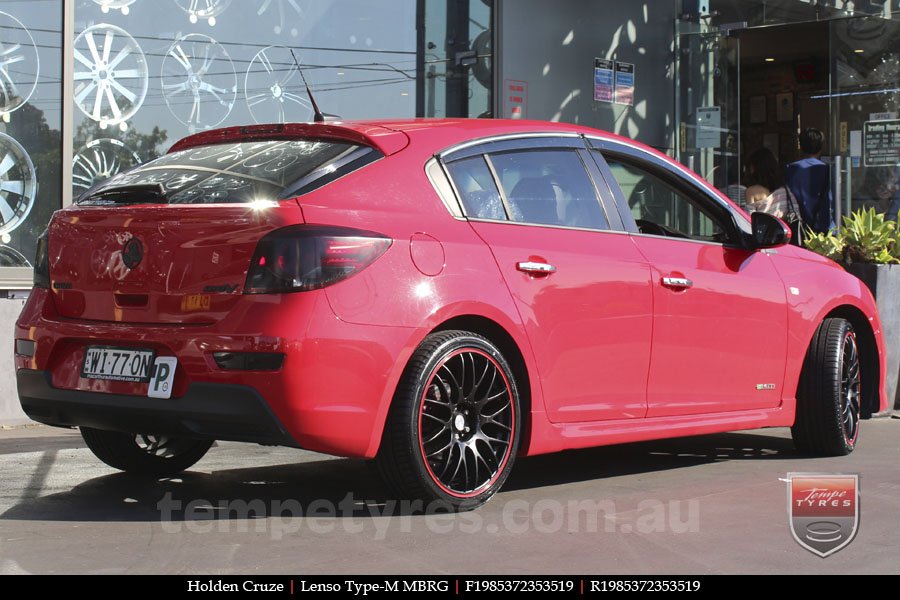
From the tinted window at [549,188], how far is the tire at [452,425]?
0.72 m

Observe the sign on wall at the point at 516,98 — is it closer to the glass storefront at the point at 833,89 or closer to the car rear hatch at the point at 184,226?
the glass storefront at the point at 833,89

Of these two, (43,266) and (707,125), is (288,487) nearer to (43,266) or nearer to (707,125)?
(43,266)

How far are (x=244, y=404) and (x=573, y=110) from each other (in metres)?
9.14

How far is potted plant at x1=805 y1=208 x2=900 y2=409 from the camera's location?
31.1 feet

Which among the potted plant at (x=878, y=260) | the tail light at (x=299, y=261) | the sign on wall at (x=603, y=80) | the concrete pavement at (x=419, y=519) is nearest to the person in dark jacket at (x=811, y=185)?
the potted plant at (x=878, y=260)

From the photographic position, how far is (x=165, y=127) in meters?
Result: 10.4

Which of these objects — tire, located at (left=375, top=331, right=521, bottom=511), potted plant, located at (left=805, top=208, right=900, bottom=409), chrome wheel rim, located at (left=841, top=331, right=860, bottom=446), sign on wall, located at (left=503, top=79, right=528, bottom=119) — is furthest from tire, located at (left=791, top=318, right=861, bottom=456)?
sign on wall, located at (left=503, top=79, right=528, bottom=119)

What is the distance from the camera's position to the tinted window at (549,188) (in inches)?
226

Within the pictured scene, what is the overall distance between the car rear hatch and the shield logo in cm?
211

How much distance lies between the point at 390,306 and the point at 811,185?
7.43 meters

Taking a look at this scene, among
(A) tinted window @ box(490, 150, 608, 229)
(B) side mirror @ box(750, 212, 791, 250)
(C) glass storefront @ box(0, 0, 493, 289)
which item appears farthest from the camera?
(C) glass storefront @ box(0, 0, 493, 289)

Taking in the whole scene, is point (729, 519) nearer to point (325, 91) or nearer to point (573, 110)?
point (325, 91)

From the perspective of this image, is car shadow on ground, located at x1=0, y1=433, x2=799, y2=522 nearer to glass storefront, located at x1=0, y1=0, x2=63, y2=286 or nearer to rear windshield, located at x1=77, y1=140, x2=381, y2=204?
rear windshield, located at x1=77, y1=140, x2=381, y2=204

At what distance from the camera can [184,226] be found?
16.5 ft
